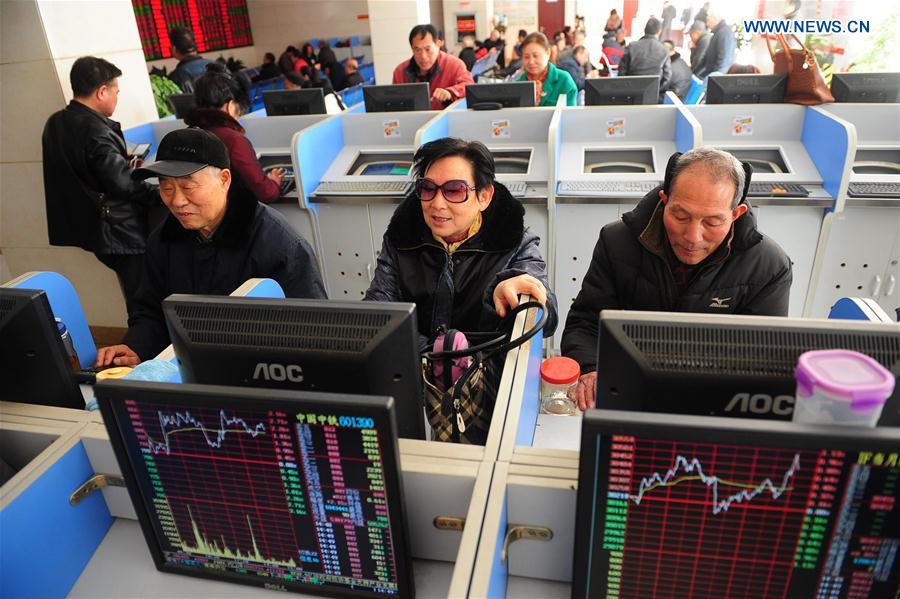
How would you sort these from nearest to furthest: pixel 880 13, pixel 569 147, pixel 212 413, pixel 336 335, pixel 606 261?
pixel 212 413 < pixel 336 335 < pixel 606 261 < pixel 569 147 < pixel 880 13

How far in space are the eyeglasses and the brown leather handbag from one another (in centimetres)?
254

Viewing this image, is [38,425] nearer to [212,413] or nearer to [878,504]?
[212,413]

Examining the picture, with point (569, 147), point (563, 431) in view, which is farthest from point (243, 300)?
point (569, 147)

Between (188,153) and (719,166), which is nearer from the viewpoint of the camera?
(719,166)

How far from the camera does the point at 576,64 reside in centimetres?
710

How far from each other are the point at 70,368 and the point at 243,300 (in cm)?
54

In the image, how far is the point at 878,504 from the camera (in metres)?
0.75

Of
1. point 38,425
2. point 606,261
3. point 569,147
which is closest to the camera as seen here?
point 38,425

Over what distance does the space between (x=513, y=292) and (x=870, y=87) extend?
3003 mm

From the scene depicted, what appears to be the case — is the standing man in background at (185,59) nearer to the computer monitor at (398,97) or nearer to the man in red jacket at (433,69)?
the man in red jacket at (433,69)

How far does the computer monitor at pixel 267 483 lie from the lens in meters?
0.87

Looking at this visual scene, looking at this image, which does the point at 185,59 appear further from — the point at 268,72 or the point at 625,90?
the point at 268,72

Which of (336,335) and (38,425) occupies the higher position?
(336,335)

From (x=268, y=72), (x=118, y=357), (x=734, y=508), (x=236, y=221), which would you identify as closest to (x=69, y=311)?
(x=118, y=357)
